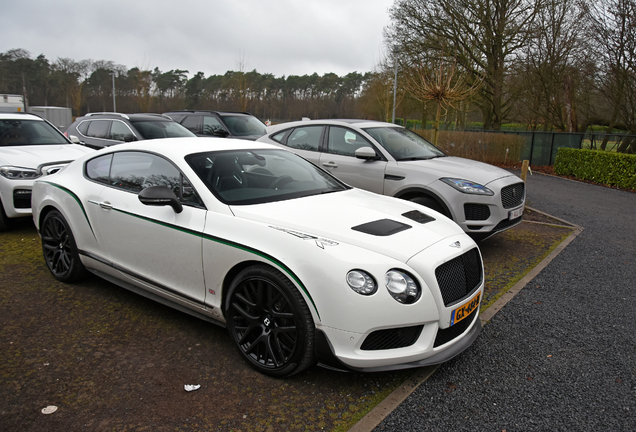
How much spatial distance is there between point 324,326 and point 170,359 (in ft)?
4.33

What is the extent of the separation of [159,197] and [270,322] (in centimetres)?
127

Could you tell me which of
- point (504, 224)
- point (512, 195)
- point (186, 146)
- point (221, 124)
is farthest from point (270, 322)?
point (221, 124)

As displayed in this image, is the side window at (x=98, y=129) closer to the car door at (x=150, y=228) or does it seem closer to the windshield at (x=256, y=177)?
the car door at (x=150, y=228)

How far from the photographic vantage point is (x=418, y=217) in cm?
379

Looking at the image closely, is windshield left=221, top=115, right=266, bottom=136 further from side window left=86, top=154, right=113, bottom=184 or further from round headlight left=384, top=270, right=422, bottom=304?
round headlight left=384, top=270, right=422, bottom=304

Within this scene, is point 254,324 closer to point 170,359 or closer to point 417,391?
point 170,359

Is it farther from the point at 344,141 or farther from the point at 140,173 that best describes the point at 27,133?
the point at 344,141

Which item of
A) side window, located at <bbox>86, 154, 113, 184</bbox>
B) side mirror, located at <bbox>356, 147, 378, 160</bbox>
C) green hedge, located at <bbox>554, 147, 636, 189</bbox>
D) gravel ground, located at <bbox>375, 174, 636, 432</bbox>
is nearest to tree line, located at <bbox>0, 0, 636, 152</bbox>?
green hedge, located at <bbox>554, 147, 636, 189</bbox>

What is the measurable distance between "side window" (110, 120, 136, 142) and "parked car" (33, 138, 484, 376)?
543cm

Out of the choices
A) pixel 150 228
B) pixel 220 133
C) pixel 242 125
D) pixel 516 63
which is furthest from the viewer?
pixel 516 63

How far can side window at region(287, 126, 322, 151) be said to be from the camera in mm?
7379

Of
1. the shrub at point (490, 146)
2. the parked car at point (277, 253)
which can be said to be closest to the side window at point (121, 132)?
the parked car at point (277, 253)

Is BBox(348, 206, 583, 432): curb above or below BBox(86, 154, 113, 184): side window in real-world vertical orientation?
below

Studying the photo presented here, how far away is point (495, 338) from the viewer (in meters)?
3.85
